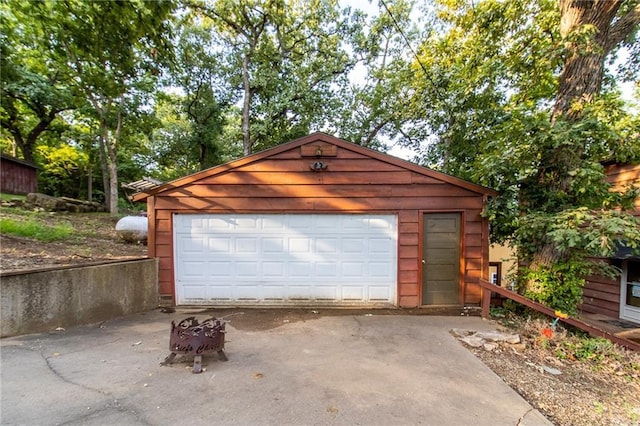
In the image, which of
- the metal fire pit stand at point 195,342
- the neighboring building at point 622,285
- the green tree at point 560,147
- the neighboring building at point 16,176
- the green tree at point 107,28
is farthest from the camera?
the neighboring building at point 16,176

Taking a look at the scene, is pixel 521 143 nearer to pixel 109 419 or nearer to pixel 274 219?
pixel 274 219

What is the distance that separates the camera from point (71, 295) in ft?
13.6

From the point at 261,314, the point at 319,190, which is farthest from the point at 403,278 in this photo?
the point at 261,314

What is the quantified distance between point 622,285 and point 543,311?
4100 millimetres

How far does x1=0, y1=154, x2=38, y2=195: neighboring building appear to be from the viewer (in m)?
12.4

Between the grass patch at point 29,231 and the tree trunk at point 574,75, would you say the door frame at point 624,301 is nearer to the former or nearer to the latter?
the tree trunk at point 574,75

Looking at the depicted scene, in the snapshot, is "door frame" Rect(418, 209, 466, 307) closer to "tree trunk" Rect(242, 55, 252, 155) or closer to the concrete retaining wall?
the concrete retaining wall

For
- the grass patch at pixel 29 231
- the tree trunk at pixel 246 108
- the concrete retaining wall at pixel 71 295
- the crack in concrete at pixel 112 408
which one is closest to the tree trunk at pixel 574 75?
the crack in concrete at pixel 112 408

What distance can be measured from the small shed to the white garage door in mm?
19

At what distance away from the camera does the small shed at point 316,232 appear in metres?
5.48

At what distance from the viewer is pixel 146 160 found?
18.5m

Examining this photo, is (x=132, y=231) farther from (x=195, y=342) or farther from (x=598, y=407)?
(x=598, y=407)

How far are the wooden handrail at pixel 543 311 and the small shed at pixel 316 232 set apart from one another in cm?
46

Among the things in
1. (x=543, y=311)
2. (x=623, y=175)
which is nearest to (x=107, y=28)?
(x=543, y=311)
